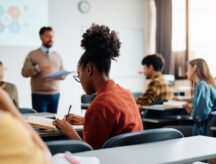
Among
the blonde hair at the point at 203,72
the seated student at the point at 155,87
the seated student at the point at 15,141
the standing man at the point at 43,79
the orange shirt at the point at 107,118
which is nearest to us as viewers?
the seated student at the point at 15,141

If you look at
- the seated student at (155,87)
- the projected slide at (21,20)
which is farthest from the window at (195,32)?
the projected slide at (21,20)

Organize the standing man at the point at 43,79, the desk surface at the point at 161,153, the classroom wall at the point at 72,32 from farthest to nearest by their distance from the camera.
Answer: the classroom wall at the point at 72,32 → the standing man at the point at 43,79 → the desk surface at the point at 161,153

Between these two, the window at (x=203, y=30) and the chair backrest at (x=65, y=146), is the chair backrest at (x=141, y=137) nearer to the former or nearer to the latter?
the chair backrest at (x=65, y=146)

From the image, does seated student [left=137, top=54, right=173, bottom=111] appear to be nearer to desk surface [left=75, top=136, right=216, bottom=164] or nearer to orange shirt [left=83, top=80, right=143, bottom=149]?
orange shirt [left=83, top=80, right=143, bottom=149]

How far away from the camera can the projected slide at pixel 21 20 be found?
5770 millimetres

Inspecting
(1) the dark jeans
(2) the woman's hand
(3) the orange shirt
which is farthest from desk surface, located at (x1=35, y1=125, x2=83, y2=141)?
(1) the dark jeans

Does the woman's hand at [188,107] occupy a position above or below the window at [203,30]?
below

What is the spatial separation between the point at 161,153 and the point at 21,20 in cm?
479

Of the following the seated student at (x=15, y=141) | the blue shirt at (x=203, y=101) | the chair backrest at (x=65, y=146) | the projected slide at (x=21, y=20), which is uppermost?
the projected slide at (x=21, y=20)

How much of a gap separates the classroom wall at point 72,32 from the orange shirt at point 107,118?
3.91 m

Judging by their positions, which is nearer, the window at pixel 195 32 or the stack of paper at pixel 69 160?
the stack of paper at pixel 69 160

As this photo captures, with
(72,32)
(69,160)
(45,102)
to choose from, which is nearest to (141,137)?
(69,160)

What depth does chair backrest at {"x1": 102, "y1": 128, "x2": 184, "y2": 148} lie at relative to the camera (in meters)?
1.72

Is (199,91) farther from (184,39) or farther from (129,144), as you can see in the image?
(184,39)
